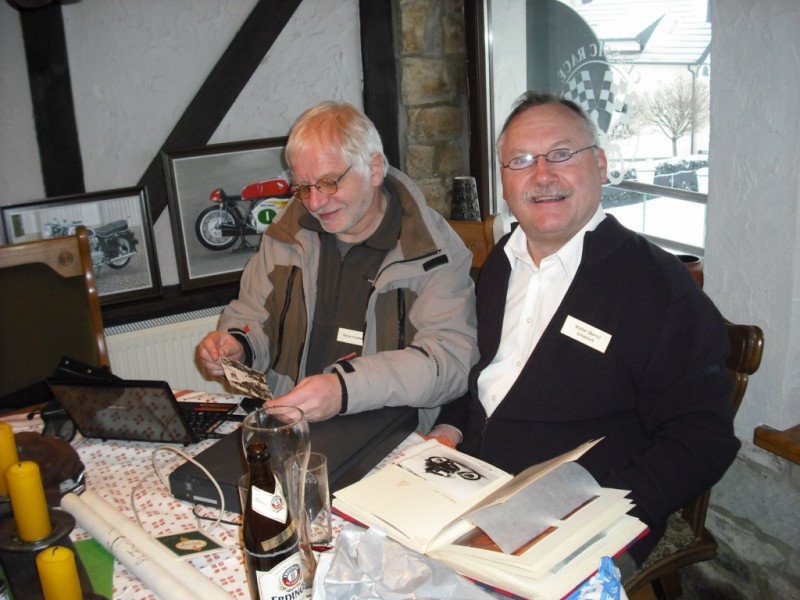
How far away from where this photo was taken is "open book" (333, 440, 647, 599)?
1.05 m

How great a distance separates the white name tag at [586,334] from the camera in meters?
1.60

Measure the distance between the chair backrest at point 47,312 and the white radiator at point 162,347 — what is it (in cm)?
52

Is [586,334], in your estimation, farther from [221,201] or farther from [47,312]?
[221,201]

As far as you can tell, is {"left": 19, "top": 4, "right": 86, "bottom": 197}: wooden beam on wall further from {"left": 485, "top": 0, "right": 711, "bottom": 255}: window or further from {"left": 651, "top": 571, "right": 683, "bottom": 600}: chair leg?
{"left": 651, "top": 571, "right": 683, "bottom": 600}: chair leg

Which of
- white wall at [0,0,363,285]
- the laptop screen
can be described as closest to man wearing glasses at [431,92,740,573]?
the laptop screen

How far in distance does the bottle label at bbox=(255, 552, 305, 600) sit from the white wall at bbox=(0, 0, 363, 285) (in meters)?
2.57

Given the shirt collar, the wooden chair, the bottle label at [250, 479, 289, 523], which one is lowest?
the wooden chair

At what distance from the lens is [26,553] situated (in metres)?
0.98

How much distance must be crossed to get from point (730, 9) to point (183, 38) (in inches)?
89.2

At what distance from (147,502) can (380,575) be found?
632 millimetres

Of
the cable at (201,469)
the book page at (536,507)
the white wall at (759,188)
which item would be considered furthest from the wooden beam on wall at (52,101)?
the book page at (536,507)

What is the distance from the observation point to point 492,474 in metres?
1.35

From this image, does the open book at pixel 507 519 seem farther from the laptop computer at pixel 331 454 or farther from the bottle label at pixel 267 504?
the bottle label at pixel 267 504

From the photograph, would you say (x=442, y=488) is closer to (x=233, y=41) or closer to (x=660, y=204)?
(x=660, y=204)
